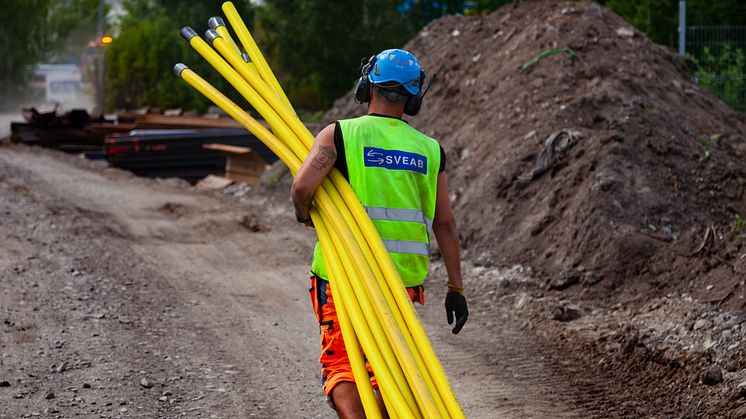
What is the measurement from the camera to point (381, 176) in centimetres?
426

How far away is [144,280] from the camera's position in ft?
32.6

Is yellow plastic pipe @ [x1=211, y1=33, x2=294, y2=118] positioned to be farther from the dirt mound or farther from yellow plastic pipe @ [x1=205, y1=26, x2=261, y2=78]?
the dirt mound

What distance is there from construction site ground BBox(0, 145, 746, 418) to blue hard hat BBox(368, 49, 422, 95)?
2709mm

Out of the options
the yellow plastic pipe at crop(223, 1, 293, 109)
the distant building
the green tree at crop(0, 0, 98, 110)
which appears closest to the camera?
the yellow plastic pipe at crop(223, 1, 293, 109)

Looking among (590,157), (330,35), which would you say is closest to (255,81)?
(590,157)

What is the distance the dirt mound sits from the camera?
9148mm

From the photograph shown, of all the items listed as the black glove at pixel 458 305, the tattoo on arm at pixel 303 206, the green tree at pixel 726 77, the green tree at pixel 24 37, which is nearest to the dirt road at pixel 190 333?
the black glove at pixel 458 305

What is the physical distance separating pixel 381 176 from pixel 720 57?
528 inches

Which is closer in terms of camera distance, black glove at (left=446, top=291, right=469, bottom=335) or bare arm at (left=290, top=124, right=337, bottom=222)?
bare arm at (left=290, top=124, right=337, bottom=222)

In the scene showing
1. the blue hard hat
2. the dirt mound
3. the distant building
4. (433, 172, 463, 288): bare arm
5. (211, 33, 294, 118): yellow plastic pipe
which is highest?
the blue hard hat

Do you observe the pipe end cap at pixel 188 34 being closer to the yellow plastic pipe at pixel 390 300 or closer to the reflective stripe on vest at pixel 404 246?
the yellow plastic pipe at pixel 390 300

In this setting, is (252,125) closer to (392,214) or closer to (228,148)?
(392,214)

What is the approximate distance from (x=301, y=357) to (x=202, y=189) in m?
11.0

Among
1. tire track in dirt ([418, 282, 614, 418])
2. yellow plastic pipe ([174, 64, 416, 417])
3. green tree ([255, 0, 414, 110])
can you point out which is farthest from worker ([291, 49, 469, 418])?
green tree ([255, 0, 414, 110])
